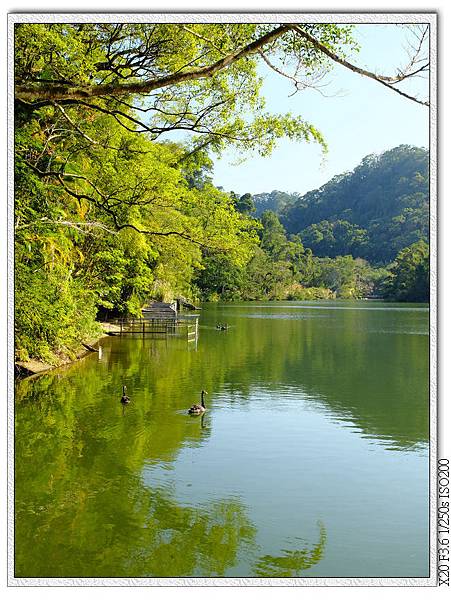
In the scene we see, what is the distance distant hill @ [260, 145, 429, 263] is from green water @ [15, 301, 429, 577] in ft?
55.5

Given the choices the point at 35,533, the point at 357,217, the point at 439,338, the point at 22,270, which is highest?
the point at 357,217

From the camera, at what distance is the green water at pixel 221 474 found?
5434mm

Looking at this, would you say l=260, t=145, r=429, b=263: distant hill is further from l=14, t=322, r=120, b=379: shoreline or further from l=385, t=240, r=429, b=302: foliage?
l=14, t=322, r=120, b=379: shoreline

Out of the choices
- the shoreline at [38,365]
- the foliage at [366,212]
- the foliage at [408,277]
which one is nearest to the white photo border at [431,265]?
the shoreline at [38,365]

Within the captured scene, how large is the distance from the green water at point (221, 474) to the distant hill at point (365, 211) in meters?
16.9

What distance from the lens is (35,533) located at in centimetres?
580

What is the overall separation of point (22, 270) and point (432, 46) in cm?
809

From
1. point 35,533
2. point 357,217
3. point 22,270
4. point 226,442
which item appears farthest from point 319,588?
point 357,217

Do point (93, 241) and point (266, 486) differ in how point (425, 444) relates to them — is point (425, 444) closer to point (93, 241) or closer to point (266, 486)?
point (266, 486)

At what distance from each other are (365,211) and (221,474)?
42.8 meters

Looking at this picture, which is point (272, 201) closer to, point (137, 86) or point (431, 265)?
point (137, 86)

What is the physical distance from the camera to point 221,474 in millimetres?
7570

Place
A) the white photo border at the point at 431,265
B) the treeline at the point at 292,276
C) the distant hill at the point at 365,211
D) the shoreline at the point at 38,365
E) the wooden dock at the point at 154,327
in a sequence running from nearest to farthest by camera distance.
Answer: the white photo border at the point at 431,265 → the shoreline at the point at 38,365 → the wooden dock at the point at 154,327 → the distant hill at the point at 365,211 → the treeline at the point at 292,276

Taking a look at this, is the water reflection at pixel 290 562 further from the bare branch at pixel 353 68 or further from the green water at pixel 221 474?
the bare branch at pixel 353 68
